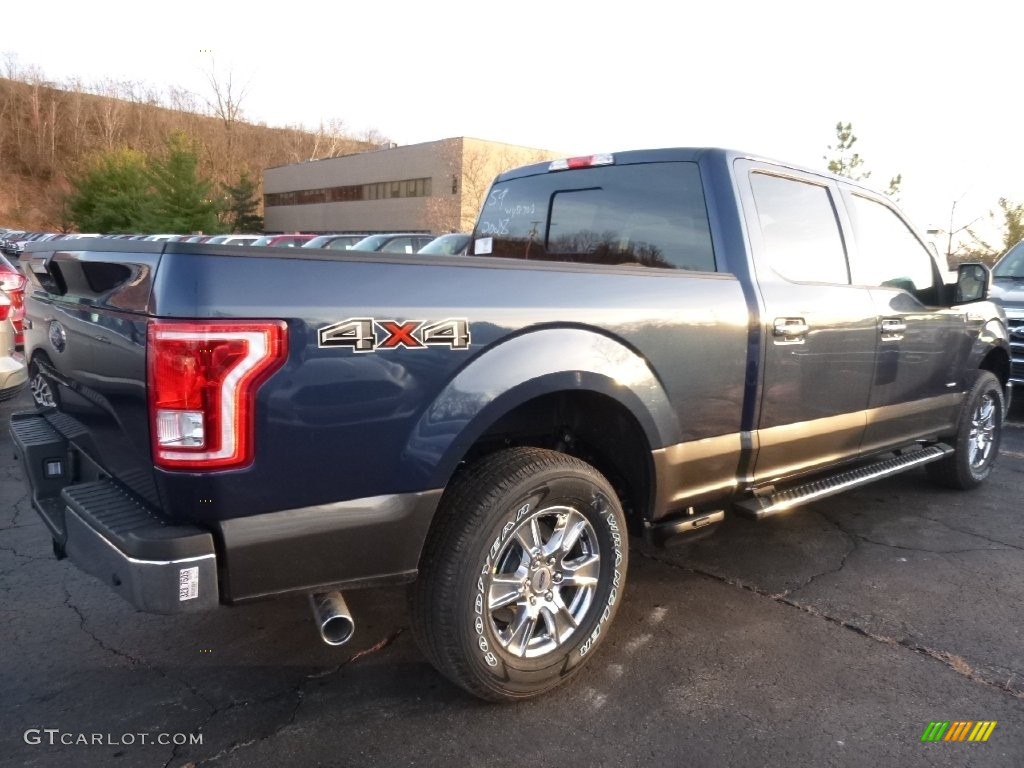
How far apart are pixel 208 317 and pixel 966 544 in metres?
4.24

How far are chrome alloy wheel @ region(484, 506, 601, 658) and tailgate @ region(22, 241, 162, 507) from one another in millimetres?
→ 1152

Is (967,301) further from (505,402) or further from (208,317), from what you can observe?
(208,317)

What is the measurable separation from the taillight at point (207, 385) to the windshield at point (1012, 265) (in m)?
9.21

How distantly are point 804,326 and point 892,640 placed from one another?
1366 millimetres

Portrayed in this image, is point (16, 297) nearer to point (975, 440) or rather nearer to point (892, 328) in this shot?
point (892, 328)

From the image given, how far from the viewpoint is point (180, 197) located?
46375 millimetres

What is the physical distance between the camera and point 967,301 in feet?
15.0

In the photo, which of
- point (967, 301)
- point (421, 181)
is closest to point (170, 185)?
point (421, 181)

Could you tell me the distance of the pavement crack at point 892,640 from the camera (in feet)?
9.19

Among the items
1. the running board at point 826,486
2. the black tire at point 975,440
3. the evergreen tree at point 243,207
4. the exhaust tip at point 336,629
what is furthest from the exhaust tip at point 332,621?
the evergreen tree at point 243,207

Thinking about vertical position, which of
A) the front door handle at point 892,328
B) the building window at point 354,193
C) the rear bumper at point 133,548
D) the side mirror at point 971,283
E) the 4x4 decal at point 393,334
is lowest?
the rear bumper at point 133,548

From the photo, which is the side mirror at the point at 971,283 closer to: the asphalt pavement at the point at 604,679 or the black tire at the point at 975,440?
the black tire at the point at 975,440

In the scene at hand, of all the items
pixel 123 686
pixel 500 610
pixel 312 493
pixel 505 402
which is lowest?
pixel 123 686

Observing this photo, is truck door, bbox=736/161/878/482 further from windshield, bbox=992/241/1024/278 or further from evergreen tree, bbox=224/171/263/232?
evergreen tree, bbox=224/171/263/232
